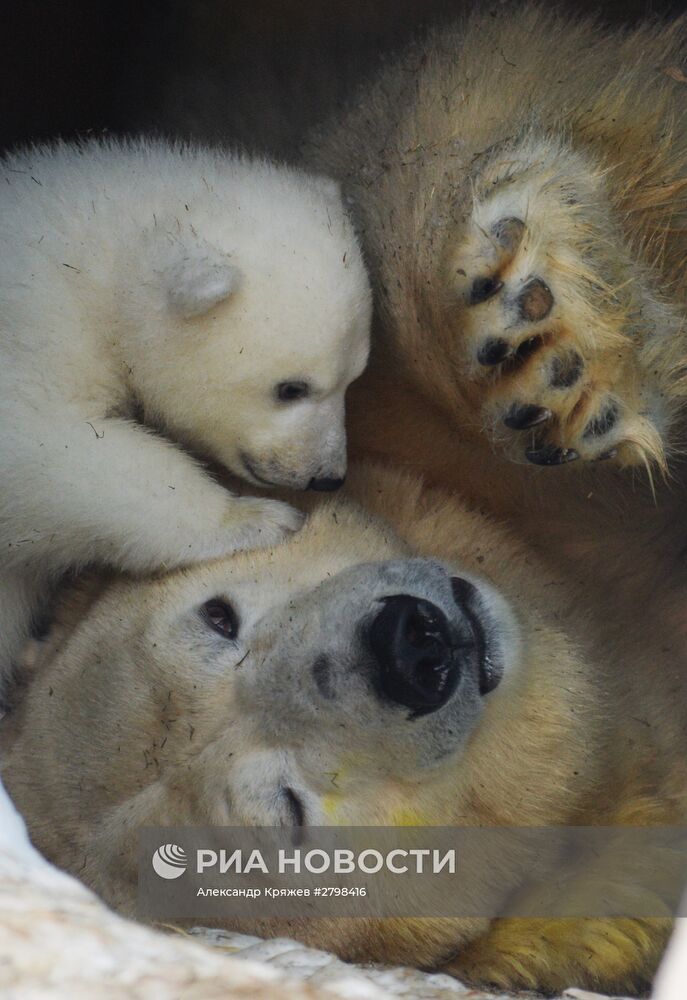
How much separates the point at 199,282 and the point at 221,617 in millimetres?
417

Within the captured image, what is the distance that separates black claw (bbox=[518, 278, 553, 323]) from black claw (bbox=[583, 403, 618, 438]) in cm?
14

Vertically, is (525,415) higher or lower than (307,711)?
higher

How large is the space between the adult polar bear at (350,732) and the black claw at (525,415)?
208 mm

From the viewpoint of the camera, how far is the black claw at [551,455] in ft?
4.53

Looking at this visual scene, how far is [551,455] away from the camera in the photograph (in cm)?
139

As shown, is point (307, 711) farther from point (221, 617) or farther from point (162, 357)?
point (162, 357)

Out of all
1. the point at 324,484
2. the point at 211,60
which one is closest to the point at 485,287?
the point at 324,484

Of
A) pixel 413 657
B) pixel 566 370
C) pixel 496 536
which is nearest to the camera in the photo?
pixel 413 657

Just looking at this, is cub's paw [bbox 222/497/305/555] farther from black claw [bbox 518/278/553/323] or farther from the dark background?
the dark background

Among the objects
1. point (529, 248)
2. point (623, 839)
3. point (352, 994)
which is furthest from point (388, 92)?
point (352, 994)

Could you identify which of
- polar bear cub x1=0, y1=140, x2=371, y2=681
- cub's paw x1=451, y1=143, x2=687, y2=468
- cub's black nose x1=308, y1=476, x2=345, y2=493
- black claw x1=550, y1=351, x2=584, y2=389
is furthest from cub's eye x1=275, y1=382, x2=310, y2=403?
black claw x1=550, y1=351, x2=584, y2=389

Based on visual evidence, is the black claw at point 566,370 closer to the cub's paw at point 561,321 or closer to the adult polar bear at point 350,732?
the cub's paw at point 561,321

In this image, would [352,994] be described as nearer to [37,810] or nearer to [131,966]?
[131,966]

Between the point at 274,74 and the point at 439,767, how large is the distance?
4.95ft
